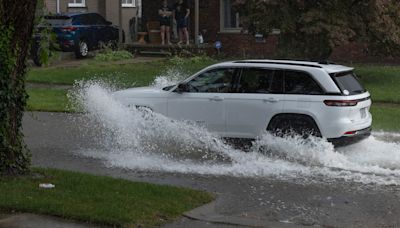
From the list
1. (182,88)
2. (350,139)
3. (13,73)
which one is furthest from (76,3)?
(13,73)

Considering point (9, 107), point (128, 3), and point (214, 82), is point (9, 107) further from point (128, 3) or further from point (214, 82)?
point (128, 3)

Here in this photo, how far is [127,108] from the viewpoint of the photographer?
12.5m

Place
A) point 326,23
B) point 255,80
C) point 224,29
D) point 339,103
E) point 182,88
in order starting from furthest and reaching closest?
1. point 224,29
2. point 326,23
3. point 182,88
4. point 255,80
5. point 339,103

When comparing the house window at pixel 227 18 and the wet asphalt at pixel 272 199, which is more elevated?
the house window at pixel 227 18

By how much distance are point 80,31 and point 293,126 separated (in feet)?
61.7

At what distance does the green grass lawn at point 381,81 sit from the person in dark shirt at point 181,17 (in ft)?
26.9

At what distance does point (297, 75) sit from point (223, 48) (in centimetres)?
1974

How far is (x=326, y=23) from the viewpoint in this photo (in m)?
19.4

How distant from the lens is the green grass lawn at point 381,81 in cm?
1842

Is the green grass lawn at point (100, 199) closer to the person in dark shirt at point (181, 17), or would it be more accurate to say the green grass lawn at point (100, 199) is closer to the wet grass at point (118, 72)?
the wet grass at point (118, 72)

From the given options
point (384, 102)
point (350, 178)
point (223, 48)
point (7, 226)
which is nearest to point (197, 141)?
point (350, 178)

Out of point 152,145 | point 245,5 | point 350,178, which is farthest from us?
point 245,5

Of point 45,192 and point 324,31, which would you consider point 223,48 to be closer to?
point 324,31

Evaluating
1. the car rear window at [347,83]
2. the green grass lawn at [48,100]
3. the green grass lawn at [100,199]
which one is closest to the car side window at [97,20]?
the green grass lawn at [48,100]
